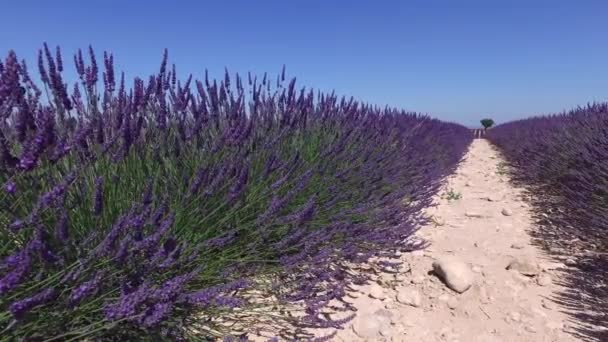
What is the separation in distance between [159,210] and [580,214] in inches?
148

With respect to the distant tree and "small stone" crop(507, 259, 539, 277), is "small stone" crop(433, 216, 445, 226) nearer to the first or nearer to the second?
"small stone" crop(507, 259, 539, 277)

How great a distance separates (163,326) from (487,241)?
278 cm

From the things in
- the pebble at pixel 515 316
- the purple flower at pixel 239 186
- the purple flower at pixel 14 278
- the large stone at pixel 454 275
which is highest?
the purple flower at pixel 239 186

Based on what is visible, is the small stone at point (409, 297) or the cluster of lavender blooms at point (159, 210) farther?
the small stone at point (409, 297)

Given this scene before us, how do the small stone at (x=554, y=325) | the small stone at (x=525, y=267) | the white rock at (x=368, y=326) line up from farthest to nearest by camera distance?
the small stone at (x=525, y=267), the small stone at (x=554, y=325), the white rock at (x=368, y=326)

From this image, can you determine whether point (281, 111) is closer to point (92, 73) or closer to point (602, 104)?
point (92, 73)

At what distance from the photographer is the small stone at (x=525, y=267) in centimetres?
258

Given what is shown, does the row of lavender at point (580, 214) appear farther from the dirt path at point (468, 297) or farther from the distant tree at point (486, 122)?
the distant tree at point (486, 122)

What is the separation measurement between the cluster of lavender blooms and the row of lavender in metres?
1.01

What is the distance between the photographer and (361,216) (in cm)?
257

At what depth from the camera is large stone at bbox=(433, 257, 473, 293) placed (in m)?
2.31

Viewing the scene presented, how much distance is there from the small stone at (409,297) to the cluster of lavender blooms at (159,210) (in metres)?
0.29

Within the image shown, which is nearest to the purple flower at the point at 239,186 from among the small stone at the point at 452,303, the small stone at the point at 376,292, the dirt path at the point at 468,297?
the dirt path at the point at 468,297

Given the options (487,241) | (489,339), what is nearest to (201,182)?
(489,339)
